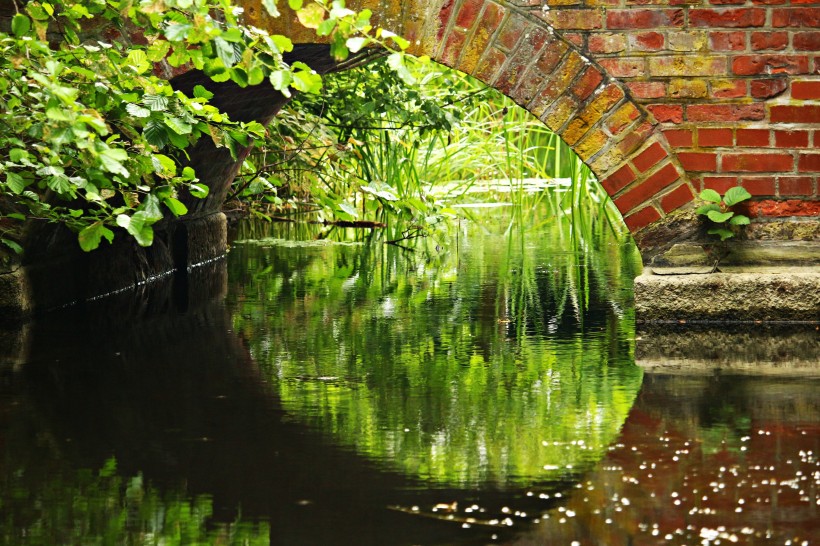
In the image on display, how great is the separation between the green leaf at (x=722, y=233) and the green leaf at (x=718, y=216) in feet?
0.19

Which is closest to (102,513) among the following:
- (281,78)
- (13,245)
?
(281,78)

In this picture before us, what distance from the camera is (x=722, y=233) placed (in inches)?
240

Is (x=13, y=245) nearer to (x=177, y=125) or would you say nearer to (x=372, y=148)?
(x=177, y=125)

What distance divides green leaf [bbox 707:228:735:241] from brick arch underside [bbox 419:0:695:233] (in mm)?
179

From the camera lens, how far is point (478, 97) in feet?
32.3

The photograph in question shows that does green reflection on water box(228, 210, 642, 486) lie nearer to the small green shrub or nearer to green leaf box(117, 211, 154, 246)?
the small green shrub

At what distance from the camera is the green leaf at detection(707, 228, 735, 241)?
610cm

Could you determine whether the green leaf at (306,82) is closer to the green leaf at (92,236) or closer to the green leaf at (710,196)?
the green leaf at (92,236)

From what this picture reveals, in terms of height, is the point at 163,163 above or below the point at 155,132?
below

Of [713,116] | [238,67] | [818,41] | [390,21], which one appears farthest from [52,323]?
[818,41]

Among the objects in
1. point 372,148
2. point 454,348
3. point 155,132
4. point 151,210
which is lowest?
point 454,348

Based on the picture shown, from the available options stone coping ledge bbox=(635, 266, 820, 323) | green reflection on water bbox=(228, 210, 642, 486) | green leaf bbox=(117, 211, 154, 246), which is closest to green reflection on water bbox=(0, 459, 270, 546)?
green reflection on water bbox=(228, 210, 642, 486)

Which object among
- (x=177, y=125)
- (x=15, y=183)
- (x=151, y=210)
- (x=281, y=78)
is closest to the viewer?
(x=281, y=78)

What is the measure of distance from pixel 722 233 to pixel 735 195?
178mm
